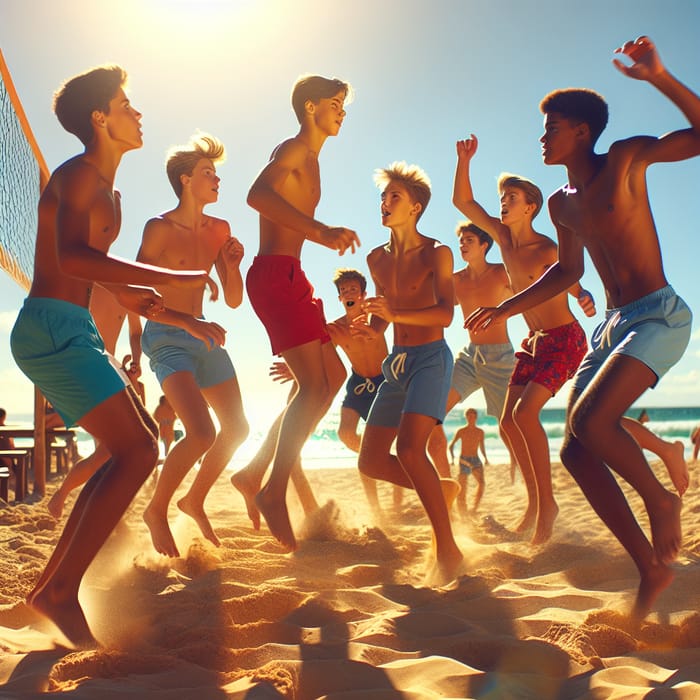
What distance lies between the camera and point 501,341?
19.1ft

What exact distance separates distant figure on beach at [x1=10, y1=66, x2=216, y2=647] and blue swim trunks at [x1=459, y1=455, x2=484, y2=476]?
3978mm

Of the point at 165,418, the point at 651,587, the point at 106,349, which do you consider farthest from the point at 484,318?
the point at 165,418

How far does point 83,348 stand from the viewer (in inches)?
108

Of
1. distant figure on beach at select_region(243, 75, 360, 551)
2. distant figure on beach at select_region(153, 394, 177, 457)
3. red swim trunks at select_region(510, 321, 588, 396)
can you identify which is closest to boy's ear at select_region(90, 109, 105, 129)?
distant figure on beach at select_region(243, 75, 360, 551)

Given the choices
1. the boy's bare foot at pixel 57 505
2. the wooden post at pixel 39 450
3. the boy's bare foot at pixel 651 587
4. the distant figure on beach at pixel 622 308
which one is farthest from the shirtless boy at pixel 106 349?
the boy's bare foot at pixel 651 587

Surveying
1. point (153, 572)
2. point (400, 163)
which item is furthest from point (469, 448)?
point (153, 572)

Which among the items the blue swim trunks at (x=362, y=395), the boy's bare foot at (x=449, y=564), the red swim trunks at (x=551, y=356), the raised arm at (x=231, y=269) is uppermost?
the raised arm at (x=231, y=269)

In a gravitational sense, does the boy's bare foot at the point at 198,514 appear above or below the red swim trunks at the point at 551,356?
below

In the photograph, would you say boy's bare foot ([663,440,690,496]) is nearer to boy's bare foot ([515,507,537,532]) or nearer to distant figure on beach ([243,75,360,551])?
boy's bare foot ([515,507,537,532])

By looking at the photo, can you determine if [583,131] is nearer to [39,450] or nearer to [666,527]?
[666,527]

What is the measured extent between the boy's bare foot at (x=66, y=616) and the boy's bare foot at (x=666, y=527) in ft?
6.42

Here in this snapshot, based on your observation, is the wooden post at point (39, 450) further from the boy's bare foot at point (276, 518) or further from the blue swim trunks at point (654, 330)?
the blue swim trunks at point (654, 330)

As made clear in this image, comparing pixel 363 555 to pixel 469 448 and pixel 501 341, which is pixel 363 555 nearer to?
pixel 501 341

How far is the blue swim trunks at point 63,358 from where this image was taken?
2691 millimetres
